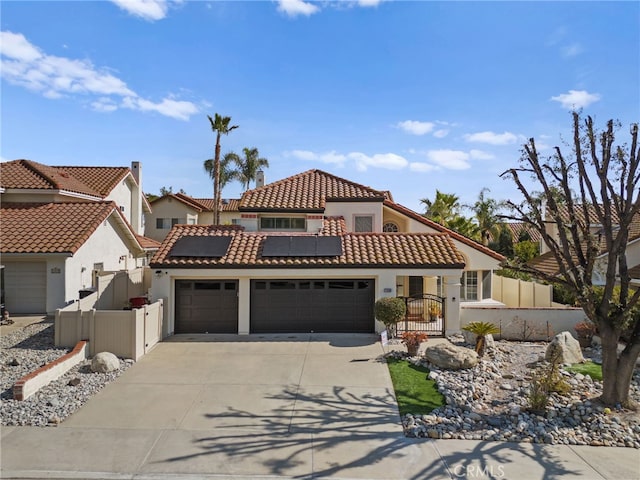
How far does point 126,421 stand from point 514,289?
2034 cm

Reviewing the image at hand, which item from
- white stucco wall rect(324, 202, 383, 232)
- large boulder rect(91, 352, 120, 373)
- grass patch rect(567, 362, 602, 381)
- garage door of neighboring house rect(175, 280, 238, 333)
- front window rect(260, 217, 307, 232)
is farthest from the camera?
white stucco wall rect(324, 202, 383, 232)

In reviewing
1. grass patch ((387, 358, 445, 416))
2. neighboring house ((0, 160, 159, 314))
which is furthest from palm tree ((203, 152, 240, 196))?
grass patch ((387, 358, 445, 416))

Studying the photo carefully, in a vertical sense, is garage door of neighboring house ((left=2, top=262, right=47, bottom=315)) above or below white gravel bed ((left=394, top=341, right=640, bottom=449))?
above

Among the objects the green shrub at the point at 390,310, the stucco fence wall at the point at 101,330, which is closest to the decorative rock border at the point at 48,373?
the stucco fence wall at the point at 101,330

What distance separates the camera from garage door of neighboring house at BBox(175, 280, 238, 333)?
1658 cm

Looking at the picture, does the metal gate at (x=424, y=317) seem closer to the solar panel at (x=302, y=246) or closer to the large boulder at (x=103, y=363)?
the solar panel at (x=302, y=246)

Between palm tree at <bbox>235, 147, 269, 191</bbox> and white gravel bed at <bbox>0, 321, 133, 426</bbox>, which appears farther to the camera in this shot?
palm tree at <bbox>235, 147, 269, 191</bbox>

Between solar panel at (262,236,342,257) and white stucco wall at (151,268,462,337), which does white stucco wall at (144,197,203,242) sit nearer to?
solar panel at (262,236,342,257)

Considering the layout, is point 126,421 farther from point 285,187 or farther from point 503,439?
point 285,187

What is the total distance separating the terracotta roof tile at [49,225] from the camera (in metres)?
17.3

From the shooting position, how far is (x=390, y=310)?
1505 cm

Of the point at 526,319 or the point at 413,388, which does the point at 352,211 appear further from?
the point at 413,388

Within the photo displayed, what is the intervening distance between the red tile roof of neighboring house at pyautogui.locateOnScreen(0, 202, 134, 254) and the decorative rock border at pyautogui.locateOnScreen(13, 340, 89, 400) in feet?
20.5

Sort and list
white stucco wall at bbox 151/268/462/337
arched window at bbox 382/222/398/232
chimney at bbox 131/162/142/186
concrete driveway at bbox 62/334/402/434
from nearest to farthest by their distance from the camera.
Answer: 1. concrete driveway at bbox 62/334/402/434
2. white stucco wall at bbox 151/268/462/337
3. arched window at bbox 382/222/398/232
4. chimney at bbox 131/162/142/186
